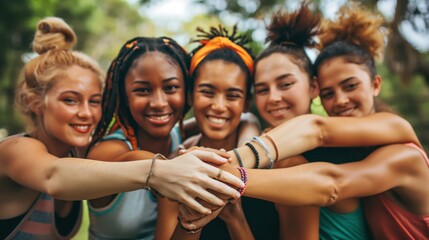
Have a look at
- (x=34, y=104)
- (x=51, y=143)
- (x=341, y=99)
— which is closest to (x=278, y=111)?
(x=341, y=99)

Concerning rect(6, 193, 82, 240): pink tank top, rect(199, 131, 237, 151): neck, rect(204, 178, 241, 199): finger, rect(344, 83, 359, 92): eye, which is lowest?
rect(6, 193, 82, 240): pink tank top

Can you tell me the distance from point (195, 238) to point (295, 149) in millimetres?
863

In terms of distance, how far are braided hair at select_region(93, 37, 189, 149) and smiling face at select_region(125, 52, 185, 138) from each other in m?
0.08

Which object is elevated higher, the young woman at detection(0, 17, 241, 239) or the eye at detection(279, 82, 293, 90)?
the eye at detection(279, 82, 293, 90)

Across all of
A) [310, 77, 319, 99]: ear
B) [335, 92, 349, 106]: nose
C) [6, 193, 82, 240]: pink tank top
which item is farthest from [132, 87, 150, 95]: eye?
[335, 92, 349, 106]: nose

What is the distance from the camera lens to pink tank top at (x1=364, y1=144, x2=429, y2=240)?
8.23 feet

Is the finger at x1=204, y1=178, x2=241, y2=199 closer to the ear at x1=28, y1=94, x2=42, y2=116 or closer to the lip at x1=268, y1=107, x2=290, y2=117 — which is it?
the lip at x1=268, y1=107, x2=290, y2=117

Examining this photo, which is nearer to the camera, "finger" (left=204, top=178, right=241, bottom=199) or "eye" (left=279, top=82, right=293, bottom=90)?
"finger" (left=204, top=178, right=241, bottom=199)

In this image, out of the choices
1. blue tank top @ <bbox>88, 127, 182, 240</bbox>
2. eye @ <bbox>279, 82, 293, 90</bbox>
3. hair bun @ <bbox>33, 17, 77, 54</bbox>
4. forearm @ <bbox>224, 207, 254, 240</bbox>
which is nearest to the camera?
forearm @ <bbox>224, 207, 254, 240</bbox>

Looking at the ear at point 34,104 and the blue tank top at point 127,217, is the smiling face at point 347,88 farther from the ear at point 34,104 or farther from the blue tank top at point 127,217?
the ear at point 34,104

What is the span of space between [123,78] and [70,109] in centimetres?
50

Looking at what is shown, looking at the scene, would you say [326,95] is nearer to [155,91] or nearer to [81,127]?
[155,91]

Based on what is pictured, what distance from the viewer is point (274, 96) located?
3.02 metres

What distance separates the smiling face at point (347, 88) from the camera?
300 cm
